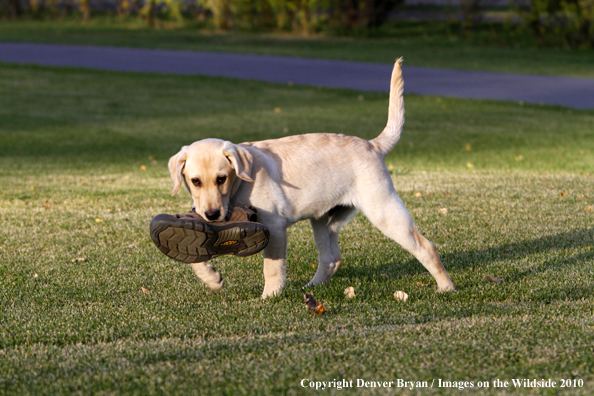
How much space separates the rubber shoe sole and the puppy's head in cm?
16

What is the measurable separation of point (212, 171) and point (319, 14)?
3962 centimetres

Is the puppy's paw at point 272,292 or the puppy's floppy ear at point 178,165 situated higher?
the puppy's floppy ear at point 178,165

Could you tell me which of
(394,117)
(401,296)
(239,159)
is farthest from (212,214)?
(394,117)

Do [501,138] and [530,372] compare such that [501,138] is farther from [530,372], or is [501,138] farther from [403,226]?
[530,372]

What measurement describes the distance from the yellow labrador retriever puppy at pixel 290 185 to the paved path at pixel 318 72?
1365 cm

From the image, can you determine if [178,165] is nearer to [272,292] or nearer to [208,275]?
[208,275]

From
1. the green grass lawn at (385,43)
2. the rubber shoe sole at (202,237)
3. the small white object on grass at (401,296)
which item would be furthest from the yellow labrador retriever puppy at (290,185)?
the green grass lawn at (385,43)

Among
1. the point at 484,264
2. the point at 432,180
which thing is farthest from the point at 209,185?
the point at 432,180

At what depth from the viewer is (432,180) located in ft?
31.2

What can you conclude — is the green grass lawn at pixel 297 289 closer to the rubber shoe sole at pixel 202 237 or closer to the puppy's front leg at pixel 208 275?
the puppy's front leg at pixel 208 275

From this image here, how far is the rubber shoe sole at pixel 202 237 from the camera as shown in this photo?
420 centimetres

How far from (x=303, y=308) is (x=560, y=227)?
3408 millimetres

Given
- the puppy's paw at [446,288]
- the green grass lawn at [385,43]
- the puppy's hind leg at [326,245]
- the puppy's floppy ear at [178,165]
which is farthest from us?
the green grass lawn at [385,43]

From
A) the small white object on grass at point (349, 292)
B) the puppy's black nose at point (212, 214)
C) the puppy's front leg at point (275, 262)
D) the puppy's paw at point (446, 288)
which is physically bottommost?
the small white object on grass at point (349, 292)
